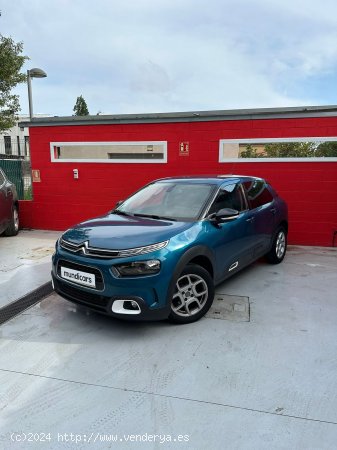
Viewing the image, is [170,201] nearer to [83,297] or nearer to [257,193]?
[257,193]

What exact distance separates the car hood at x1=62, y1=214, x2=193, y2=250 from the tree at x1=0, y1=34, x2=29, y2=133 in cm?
984

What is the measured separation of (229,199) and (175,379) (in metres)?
2.29

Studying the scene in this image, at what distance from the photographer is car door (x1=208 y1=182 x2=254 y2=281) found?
3676mm

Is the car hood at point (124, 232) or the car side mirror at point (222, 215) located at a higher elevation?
the car side mirror at point (222, 215)

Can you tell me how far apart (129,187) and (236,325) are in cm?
462

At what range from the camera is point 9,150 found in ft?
137

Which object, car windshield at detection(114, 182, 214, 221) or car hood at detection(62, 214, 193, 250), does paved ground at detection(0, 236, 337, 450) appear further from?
car windshield at detection(114, 182, 214, 221)

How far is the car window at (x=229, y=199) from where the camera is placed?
151 inches

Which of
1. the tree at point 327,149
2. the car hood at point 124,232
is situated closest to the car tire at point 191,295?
the car hood at point 124,232

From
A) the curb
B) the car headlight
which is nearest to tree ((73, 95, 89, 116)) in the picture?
the curb

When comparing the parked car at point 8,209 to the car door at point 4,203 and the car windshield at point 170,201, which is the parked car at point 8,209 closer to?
the car door at point 4,203

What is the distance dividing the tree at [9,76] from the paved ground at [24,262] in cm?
638

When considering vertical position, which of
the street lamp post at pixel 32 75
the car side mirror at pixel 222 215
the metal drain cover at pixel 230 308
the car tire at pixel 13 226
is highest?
the street lamp post at pixel 32 75

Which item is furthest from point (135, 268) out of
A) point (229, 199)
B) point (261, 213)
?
point (261, 213)
